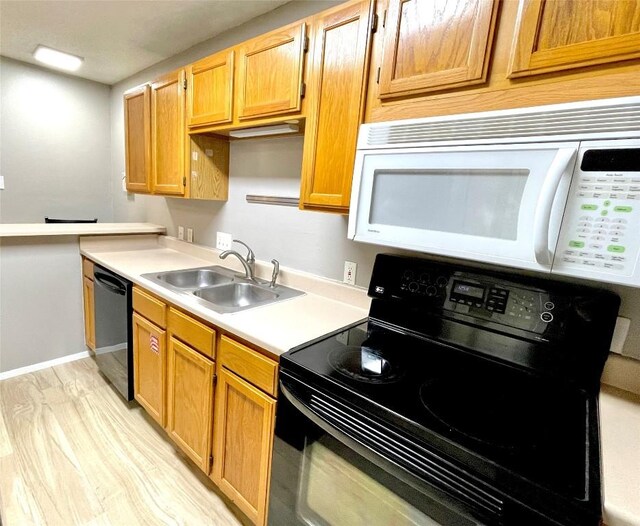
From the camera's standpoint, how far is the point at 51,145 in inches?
132

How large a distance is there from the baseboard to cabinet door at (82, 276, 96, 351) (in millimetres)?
142

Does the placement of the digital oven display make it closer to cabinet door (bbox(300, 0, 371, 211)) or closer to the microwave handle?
the microwave handle

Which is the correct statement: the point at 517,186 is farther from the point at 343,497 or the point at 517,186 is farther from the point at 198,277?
the point at 198,277

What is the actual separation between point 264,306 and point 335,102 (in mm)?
917

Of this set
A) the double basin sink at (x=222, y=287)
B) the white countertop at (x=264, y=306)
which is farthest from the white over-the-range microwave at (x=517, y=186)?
the double basin sink at (x=222, y=287)

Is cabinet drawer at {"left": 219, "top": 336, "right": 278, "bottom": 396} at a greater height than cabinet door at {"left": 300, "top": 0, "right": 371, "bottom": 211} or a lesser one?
lesser

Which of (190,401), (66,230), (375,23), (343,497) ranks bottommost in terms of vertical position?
(190,401)

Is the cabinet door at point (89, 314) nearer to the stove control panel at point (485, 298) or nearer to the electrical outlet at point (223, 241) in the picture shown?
the electrical outlet at point (223, 241)

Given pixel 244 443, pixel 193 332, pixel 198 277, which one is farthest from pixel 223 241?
pixel 244 443

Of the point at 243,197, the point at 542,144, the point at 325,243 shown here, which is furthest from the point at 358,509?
the point at 243,197

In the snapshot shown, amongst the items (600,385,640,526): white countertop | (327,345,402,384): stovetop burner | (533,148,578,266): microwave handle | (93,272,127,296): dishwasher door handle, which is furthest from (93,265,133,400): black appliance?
(600,385,640,526): white countertop

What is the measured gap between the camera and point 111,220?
12.6ft

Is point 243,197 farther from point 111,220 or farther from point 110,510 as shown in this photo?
point 111,220

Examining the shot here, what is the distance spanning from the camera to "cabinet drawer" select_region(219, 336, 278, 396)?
1168mm
